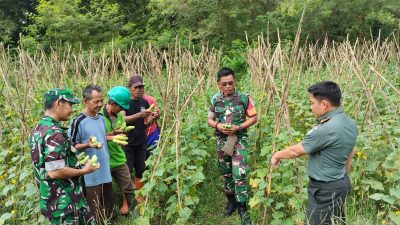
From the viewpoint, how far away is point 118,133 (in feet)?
11.1

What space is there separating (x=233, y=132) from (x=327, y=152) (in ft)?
3.70

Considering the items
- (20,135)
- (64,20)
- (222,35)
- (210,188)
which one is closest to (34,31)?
(64,20)

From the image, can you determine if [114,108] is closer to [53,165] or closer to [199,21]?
[53,165]

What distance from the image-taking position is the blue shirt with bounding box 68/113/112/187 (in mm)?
2930

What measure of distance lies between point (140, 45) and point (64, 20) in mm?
3302

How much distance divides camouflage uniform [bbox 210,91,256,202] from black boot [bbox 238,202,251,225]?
0.25ft

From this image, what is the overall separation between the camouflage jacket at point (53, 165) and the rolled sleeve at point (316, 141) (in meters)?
1.66

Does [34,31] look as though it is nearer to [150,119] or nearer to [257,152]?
[150,119]

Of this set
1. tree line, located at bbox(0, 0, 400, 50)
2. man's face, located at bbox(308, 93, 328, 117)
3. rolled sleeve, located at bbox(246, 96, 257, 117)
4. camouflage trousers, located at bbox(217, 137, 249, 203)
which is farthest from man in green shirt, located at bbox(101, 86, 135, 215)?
tree line, located at bbox(0, 0, 400, 50)

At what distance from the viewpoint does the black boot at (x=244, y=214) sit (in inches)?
131

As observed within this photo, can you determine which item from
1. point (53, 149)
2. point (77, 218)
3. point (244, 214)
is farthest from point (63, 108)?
point (244, 214)

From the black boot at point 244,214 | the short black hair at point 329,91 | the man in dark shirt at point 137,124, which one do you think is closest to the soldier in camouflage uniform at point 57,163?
the man in dark shirt at point 137,124

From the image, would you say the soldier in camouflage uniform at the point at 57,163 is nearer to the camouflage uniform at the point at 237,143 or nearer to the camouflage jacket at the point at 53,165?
the camouflage jacket at the point at 53,165

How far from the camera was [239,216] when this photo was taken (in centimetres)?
351
